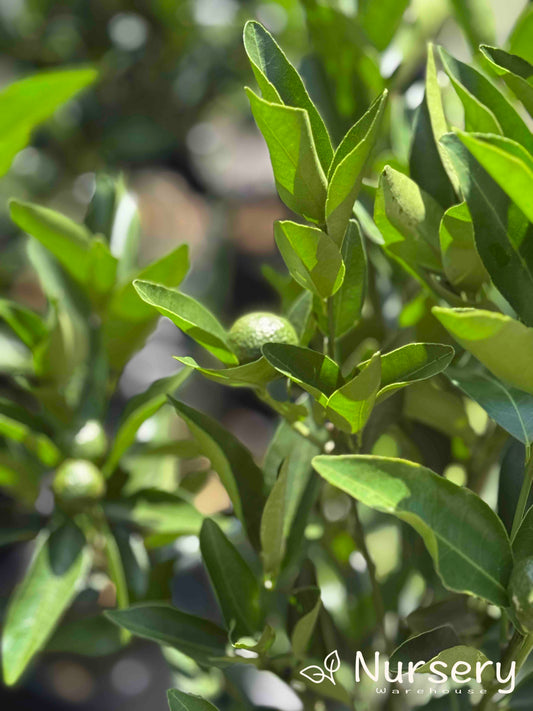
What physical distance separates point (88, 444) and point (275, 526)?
21cm

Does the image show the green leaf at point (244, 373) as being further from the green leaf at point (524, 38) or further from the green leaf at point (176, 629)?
the green leaf at point (524, 38)

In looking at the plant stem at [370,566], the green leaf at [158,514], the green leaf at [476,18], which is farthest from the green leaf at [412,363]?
the green leaf at [476,18]

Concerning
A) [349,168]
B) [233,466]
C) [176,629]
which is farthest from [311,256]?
[176,629]

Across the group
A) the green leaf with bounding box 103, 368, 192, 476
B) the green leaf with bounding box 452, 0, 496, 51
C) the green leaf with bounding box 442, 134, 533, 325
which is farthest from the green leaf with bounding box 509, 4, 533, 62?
the green leaf with bounding box 103, 368, 192, 476

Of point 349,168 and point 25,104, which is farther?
point 25,104

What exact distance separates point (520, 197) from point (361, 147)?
72mm

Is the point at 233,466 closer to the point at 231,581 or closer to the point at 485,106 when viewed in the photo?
the point at 231,581

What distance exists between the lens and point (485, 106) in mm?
417

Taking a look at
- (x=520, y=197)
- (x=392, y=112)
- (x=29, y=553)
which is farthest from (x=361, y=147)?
(x=29, y=553)

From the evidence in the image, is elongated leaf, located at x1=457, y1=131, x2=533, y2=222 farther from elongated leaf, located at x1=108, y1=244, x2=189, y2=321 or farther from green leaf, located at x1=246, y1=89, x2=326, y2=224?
elongated leaf, located at x1=108, y1=244, x2=189, y2=321

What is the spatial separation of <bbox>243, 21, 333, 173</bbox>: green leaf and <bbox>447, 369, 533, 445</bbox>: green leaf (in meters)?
0.14

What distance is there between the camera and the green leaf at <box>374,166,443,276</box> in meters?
0.43

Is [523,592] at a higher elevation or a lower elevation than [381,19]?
lower

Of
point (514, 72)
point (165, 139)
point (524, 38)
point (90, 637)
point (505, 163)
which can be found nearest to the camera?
point (505, 163)
